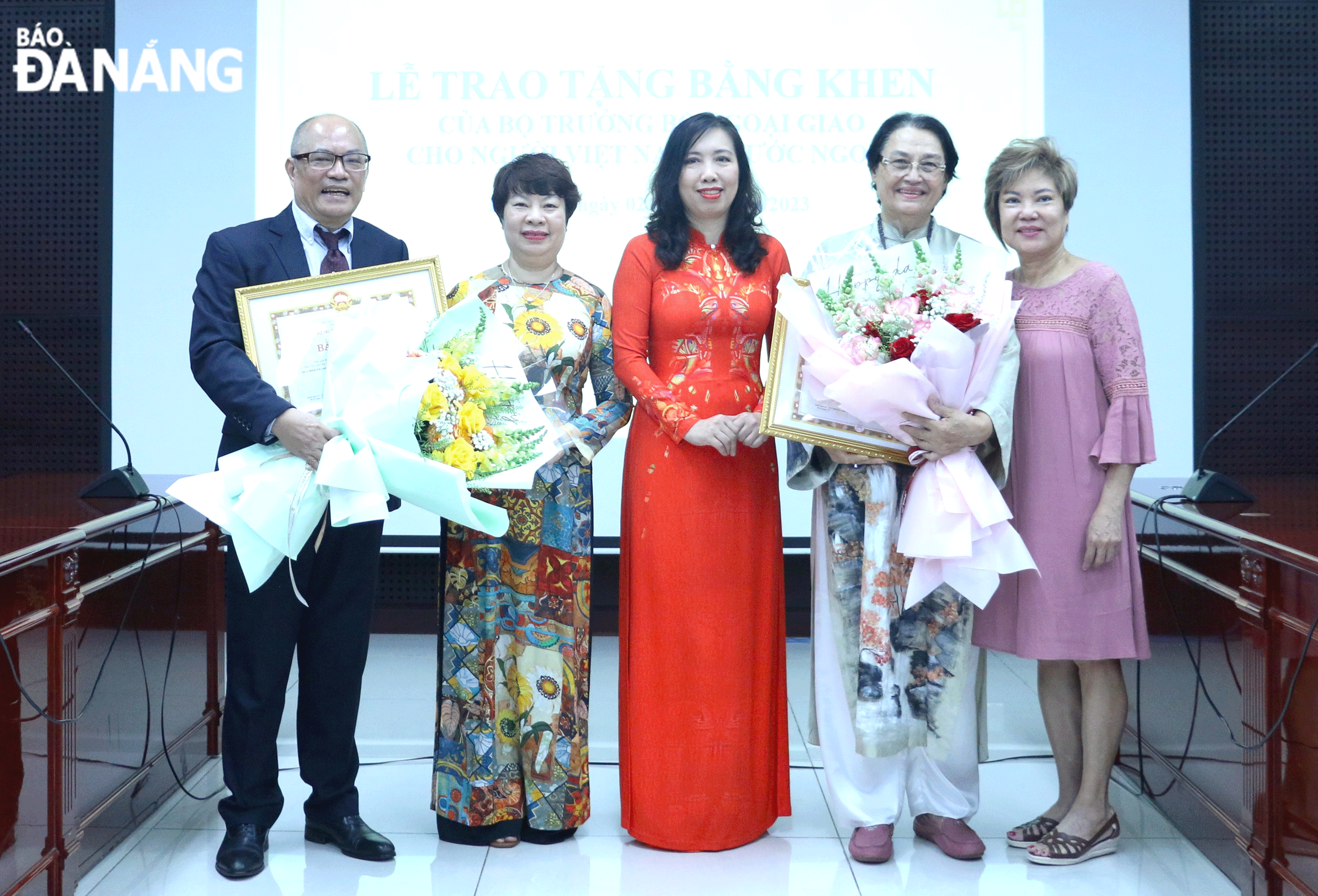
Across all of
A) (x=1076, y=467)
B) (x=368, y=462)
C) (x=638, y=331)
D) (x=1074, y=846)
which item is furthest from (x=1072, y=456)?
(x=368, y=462)

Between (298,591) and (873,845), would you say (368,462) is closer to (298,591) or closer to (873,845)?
(298,591)

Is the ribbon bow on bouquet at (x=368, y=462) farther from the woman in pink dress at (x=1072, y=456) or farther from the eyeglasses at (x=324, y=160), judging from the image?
the woman in pink dress at (x=1072, y=456)

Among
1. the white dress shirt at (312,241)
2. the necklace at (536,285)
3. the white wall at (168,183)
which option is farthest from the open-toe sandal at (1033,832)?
the white wall at (168,183)

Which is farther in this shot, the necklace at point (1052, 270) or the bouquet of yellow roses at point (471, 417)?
the necklace at point (1052, 270)

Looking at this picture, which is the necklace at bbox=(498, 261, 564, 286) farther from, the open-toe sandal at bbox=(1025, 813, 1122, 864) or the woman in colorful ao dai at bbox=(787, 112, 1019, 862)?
the open-toe sandal at bbox=(1025, 813, 1122, 864)

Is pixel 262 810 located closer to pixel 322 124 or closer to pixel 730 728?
pixel 730 728

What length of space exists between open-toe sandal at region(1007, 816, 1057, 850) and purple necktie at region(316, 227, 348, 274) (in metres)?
2.01

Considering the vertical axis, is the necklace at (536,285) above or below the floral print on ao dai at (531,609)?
above

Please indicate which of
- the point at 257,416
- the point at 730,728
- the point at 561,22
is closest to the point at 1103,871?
the point at 730,728

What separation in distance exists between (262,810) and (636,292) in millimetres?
1415

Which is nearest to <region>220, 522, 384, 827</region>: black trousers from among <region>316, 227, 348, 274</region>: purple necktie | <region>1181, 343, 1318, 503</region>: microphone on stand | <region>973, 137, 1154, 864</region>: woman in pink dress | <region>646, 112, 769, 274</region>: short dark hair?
<region>316, 227, 348, 274</region>: purple necktie

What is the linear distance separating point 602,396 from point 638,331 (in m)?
0.20

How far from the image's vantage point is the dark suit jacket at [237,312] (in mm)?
2191

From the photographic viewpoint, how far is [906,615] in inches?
93.9
